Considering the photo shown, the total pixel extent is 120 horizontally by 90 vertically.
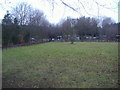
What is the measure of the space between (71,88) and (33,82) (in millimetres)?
1200

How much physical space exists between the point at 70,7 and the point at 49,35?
1729 inches

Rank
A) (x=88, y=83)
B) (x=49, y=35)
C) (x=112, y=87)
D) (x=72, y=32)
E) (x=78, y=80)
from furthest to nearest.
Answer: (x=49, y=35) → (x=72, y=32) → (x=78, y=80) → (x=88, y=83) → (x=112, y=87)

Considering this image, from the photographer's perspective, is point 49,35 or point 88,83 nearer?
point 88,83

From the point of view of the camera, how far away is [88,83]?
429cm

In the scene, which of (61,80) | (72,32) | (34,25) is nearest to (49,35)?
(72,32)

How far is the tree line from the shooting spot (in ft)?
76.3

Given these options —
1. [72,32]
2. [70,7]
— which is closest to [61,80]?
[70,7]

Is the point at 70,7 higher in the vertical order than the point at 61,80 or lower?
higher

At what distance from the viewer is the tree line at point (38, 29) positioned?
915 inches

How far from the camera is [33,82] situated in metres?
4.47

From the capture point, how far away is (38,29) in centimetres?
3872

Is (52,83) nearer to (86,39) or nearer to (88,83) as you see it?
(88,83)

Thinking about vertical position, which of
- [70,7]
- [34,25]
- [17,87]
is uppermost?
[34,25]

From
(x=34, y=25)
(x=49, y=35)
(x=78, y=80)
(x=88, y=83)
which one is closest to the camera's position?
(x=88, y=83)
